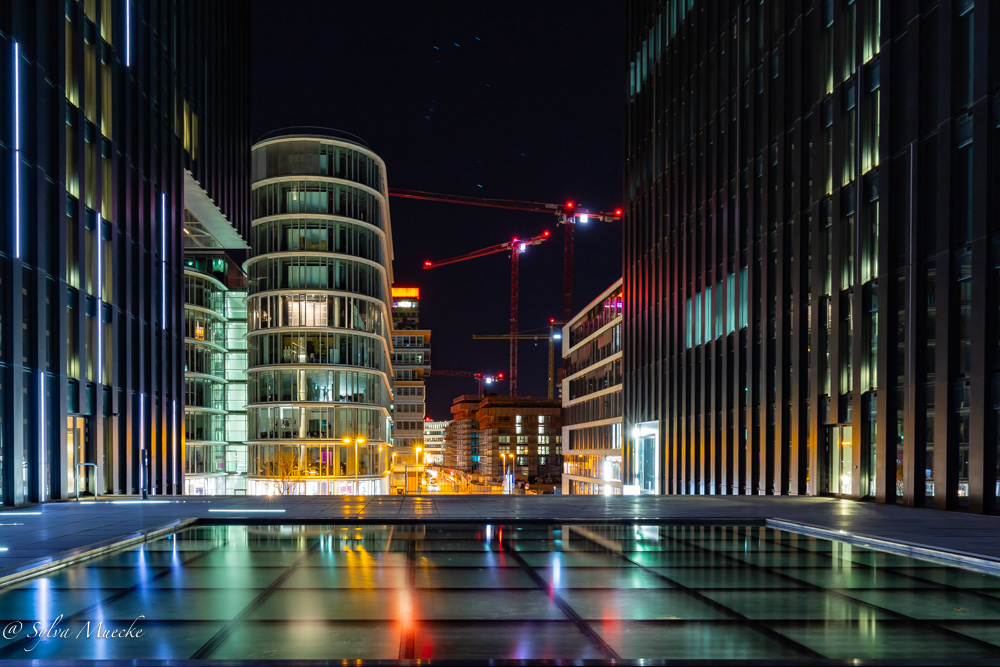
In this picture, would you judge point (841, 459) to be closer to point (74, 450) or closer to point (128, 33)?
point (74, 450)

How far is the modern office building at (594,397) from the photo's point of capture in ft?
234

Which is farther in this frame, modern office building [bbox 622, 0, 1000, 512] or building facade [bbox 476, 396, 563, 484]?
building facade [bbox 476, 396, 563, 484]

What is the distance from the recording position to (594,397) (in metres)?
79.8

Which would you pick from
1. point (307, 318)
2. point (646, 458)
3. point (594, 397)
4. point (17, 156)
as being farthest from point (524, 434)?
point (17, 156)

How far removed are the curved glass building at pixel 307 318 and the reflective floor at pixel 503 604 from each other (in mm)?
58646

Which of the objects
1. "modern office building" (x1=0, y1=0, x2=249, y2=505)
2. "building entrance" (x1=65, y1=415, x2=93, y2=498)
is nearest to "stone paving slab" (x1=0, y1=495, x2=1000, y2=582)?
"building entrance" (x1=65, y1=415, x2=93, y2=498)

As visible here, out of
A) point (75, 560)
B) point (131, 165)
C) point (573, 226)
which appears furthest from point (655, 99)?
point (573, 226)

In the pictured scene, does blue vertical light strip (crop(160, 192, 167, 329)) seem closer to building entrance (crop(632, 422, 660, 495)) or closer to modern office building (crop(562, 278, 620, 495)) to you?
building entrance (crop(632, 422, 660, 495))

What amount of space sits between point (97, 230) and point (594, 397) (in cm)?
5708

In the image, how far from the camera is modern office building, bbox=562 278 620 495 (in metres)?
71.2

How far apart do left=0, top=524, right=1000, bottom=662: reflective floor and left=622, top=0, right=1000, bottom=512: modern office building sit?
12.4 metres

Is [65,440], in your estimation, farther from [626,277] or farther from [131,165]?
[626,277]

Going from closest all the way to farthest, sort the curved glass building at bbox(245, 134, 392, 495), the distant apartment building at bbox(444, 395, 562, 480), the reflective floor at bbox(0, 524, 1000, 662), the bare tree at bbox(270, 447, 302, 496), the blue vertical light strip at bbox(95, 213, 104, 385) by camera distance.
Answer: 1. the reflective floor at bbox(0, 524, 1000, 662)
2. the blue vertical light strip at bbox(95, 213, 104, 385)
3. the bare tree at bbox(270, 447, 302, 496)
4. the curved glass building at bbox(245, 134, 392, 495)
5. the distant apartment building at bbox(444, 395, 562, 480)

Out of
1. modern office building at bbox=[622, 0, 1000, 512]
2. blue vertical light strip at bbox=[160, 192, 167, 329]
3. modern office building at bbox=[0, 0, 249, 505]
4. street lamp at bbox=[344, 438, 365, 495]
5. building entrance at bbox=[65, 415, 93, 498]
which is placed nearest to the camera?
modern office building at bbox=[622, 0, 1000, 512]
